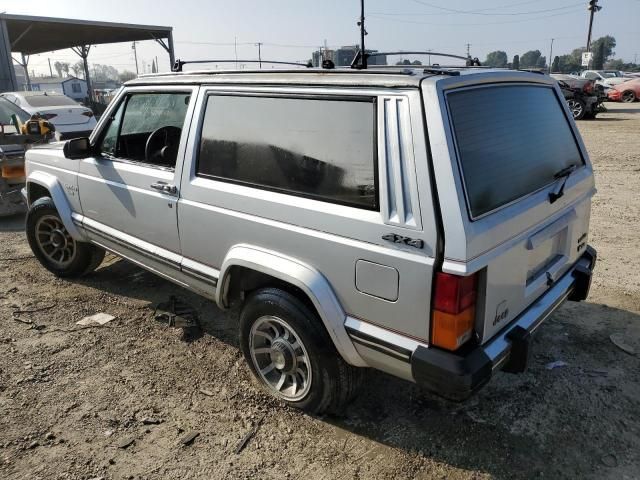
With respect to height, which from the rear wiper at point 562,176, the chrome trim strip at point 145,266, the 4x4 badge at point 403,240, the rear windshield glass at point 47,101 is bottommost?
the chrome trim strip at point 145,266

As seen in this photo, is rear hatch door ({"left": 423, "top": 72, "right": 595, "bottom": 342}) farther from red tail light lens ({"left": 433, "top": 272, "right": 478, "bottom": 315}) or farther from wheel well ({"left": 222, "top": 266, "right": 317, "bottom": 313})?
wheel well ({"left": 222, "top": 266, "right": 317, "bottom": 313})

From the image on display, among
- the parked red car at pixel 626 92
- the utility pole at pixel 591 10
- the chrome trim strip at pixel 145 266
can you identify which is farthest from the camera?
the utility pole at pixel 591 10

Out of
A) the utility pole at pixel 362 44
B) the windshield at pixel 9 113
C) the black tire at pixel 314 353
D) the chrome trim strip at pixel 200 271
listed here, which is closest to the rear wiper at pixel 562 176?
the utility pole at pixel 362 44

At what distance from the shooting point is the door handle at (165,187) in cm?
329

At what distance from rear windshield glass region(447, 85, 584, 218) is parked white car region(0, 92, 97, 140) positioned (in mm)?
10568

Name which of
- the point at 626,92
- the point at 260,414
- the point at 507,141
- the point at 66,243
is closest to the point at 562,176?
the point at 507,141

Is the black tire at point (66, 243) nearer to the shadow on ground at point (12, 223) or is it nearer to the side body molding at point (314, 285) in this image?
the shadow on ground at point (12, 223)

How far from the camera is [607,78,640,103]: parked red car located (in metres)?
23.5

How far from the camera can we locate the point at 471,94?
95.0 inches

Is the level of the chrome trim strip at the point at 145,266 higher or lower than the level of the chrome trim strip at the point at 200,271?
lower

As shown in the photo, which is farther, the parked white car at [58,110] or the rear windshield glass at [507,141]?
the parked white car at [58,110]

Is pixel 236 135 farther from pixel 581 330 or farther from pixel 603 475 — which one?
pixel 581 330

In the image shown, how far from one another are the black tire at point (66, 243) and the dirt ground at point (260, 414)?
0.59 m

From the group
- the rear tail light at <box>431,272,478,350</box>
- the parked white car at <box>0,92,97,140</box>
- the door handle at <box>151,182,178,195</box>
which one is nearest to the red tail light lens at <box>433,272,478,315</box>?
the rear tail light at <box>431,272,478,350</box>
